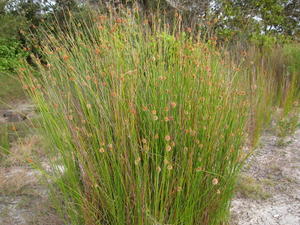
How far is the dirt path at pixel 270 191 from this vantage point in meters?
2.01

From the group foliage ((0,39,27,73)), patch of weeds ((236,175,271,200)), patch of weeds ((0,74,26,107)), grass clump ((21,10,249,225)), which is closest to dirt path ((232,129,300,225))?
patch of weeds ((236,175,271,200))

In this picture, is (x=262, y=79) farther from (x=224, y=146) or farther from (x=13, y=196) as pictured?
(x=13, y=196)

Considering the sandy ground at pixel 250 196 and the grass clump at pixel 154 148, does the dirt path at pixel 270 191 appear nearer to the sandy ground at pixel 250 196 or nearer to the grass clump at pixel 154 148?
the sandy ground at pixel 250 196

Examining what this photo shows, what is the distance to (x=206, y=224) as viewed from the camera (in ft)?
5.19

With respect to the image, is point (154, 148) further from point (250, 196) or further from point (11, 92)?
point (11, 92)

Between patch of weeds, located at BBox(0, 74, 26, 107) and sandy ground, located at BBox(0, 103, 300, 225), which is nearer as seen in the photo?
sandy ground, located at BBox(0, 103, 300, 225)

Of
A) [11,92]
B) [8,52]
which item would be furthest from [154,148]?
[8,52]

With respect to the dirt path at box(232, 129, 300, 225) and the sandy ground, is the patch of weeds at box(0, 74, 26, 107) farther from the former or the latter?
the dirt path at box(232, 129, 300, 225)

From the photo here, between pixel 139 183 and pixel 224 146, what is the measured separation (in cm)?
55

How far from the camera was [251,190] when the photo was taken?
2.29 m

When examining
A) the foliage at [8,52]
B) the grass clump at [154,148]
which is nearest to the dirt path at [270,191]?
the grass clump at [154,148]

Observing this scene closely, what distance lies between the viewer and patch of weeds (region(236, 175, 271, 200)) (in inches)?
88.3

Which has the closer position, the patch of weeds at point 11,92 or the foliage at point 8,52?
the patch of weeds at point 11,92

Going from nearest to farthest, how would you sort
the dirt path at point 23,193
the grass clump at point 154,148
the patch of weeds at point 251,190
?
1. the grass clump at point 154,148
2. the dirt path at point 23,193
3. the patch of weeds at point 251,190
